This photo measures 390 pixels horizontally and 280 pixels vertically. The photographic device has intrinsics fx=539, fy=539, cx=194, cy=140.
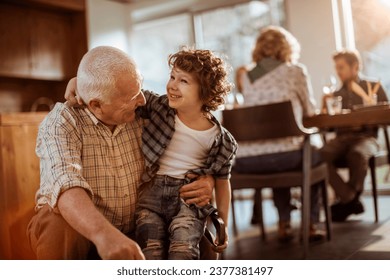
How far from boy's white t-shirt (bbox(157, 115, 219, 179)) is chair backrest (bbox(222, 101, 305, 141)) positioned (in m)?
1.02

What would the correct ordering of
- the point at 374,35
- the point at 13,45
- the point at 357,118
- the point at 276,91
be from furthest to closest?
the point at 13,45
the point at 276,91
the point at 357,118
the point at 374,35

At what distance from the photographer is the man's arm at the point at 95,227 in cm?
96

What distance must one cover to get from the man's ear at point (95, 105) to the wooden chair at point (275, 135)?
1.19m

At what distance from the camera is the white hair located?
3.61 feet

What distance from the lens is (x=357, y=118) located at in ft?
6.01

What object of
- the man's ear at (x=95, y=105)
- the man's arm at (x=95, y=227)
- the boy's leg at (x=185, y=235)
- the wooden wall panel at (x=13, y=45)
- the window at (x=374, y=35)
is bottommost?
the boy's leg at (x=185, y=235)

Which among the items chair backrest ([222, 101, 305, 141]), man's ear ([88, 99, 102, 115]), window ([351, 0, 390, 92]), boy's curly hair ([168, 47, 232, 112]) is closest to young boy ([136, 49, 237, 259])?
boy's curly hair ([168, 47, 232, 112])

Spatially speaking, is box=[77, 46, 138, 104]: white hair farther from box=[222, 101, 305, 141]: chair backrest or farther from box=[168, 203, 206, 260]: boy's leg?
box=[222, 101, 305, 141]: chair backrest

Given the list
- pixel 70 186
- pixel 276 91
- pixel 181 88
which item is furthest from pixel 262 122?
pixel 70 186

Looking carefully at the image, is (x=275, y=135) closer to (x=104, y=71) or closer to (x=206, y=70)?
(x=206, y=70)

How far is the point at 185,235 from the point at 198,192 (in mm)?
108

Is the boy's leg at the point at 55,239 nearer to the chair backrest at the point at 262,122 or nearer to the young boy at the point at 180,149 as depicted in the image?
the young boy at the point at 180,149

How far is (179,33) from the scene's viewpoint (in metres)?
1.65

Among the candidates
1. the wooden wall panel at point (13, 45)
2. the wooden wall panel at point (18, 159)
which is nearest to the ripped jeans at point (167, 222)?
the wooden wall panel at point (18, 159)
